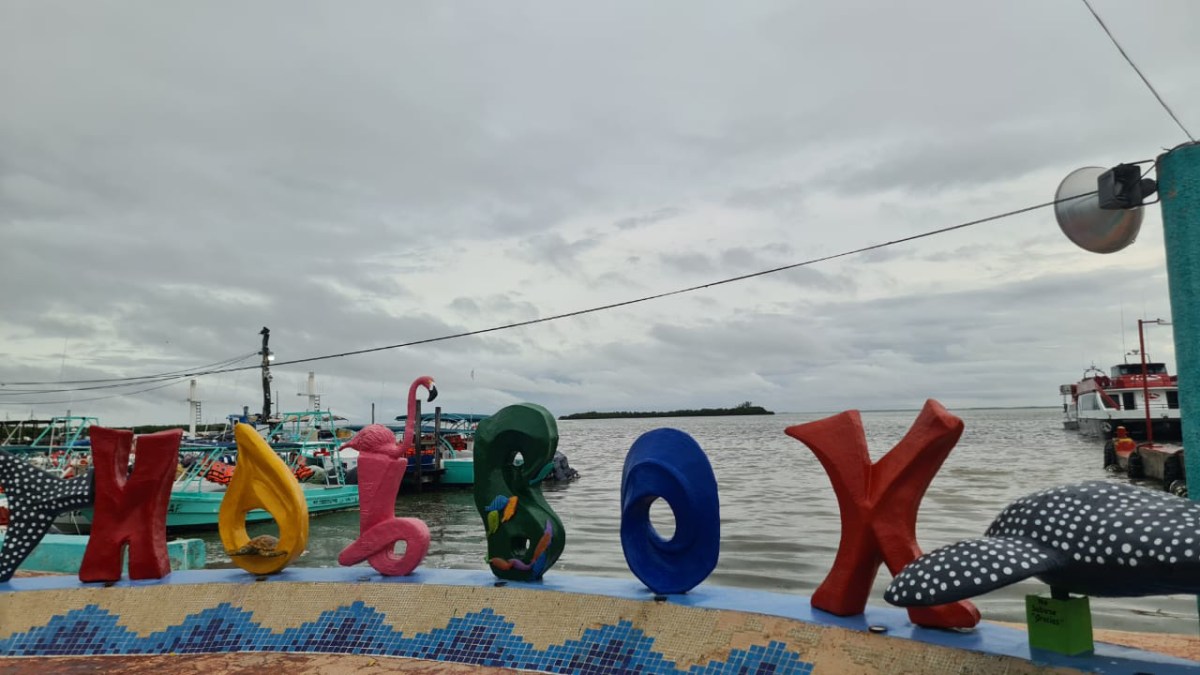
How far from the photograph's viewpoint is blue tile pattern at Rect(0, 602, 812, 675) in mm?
6715

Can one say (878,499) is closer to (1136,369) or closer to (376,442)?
(376,442)

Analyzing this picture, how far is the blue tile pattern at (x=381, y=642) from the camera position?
6715 millimetres

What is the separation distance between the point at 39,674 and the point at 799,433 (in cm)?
711

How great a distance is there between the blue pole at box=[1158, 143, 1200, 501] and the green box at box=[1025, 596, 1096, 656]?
110 cm

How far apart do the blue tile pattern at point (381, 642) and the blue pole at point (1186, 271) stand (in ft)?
10.1

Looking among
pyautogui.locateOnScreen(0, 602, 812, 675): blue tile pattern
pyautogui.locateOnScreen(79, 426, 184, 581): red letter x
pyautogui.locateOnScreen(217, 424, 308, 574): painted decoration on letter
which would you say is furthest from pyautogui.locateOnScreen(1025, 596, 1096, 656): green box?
pyautogui.locateOnScreen(79, 426, 184, 581): red letter x

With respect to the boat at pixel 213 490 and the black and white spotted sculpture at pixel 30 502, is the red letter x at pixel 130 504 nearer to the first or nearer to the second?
the black and white spotted sculpture at pixel 30 502

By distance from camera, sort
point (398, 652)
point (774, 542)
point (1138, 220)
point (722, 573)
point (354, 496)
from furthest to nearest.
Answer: point (354, 496)
point (774, 542)
point (722, 573)
point (398, 652)
point (1138, 220)

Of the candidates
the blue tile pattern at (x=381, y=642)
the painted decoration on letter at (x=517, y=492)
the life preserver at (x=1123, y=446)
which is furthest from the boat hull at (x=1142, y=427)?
the blue tile pattern at (x=381, y=642)

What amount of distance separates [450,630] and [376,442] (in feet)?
7.59

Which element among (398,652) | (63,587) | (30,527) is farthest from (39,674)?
(398,652)

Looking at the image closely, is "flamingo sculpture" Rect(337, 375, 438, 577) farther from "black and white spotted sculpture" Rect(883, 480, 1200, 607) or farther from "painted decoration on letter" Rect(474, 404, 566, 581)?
"black and white spotted sculpture" Rect(883, 480, 1200, 607)

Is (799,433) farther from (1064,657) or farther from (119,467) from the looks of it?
(119,467)

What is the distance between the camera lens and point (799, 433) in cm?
711
